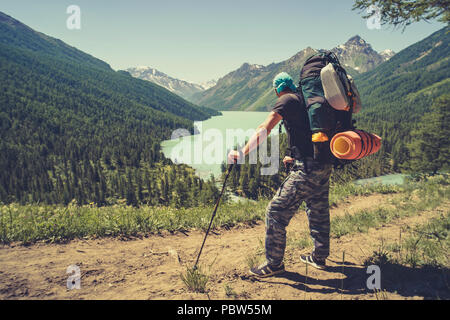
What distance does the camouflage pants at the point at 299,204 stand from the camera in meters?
3.66

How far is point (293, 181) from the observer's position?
3.73 metres

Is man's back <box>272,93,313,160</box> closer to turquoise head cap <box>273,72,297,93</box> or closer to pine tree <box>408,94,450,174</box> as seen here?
turquoise head cap <box>273,72,297,93</box>

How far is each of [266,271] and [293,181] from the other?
5.27ft

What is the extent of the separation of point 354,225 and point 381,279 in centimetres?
267

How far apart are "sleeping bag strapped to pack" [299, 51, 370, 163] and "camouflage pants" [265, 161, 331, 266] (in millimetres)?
309

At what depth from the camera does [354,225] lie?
234 inches

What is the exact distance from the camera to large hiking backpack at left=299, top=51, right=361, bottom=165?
322 cm

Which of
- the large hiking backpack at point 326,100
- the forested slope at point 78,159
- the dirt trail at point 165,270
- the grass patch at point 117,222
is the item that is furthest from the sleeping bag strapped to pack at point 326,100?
the forested slope at point 78,159

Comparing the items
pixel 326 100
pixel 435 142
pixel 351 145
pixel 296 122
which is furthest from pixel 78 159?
pixel 351 145

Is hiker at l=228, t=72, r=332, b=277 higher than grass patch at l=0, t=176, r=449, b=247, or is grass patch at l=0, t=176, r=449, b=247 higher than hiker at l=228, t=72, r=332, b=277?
hiker at l=228, t=72, r=332, b=277

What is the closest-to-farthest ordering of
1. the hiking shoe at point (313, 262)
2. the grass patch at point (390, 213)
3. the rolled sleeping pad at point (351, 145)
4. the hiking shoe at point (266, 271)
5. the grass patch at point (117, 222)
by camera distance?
1. the rolled sleeping pad at point (351, 145)
2. the hiking shoe at point (266, 271)
3. the hiking shoe at point (313, 262)
4. the grass patch at point (117, 222)
5. the grass patch at point (390, 213)

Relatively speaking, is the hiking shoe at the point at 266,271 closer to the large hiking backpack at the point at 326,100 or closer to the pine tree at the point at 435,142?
the large hiking backpack at the point at 326,100

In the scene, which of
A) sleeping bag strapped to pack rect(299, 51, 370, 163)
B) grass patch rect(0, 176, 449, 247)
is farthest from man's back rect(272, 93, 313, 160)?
grass patch rect(0, 176, 449, 247)
